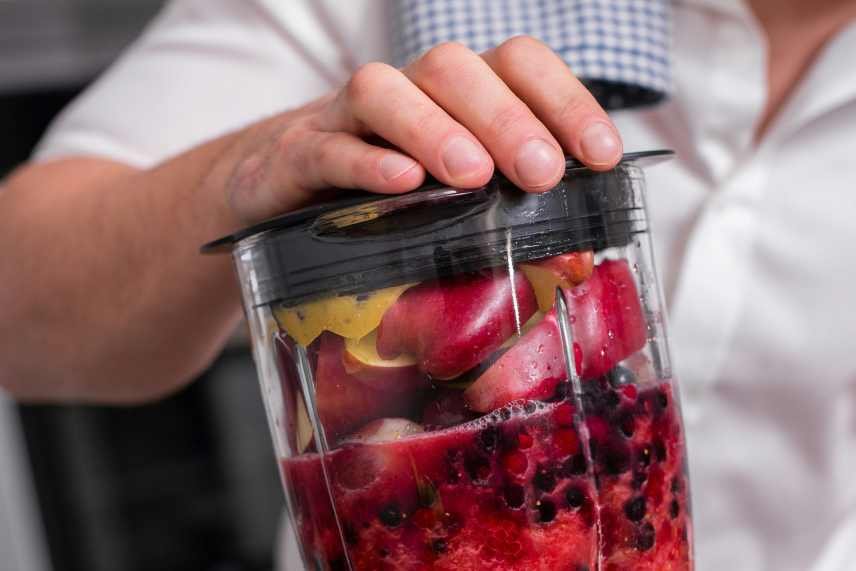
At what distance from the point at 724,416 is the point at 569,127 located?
1.63 ft

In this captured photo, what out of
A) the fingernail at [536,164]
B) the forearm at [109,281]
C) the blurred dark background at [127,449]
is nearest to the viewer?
the fingernail at [536,164]

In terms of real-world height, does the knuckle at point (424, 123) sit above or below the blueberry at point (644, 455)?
above

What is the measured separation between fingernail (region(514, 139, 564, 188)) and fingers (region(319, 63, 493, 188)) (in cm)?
1

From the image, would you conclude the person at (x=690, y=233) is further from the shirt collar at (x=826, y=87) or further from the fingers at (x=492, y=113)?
the fingers at (x=492, y=113)

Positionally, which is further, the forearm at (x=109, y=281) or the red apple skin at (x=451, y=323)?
the forearm at (x=109, y=281)

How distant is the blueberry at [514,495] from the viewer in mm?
384

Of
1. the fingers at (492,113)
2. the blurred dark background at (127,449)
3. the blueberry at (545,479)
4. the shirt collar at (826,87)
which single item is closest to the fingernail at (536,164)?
the fingers at (492,113)

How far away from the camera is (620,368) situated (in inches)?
16.2

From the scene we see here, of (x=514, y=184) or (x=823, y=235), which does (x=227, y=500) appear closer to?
(x=823, y=235)

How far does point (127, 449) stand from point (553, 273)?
8.05 feet

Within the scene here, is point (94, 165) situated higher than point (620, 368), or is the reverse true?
point (94, 165)

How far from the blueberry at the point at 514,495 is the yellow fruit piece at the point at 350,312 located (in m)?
0.08

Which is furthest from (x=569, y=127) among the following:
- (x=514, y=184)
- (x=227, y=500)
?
(x=227, y=500)

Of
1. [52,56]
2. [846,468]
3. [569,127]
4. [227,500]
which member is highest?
[52,56]
